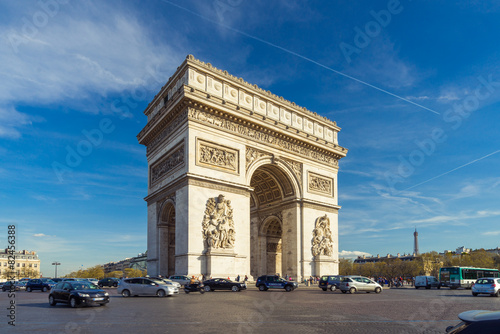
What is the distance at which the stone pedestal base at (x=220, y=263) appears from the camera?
29.6 metres

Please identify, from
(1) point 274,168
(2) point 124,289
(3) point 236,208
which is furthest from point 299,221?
(2) point 124,289

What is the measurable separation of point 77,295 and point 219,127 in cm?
1867

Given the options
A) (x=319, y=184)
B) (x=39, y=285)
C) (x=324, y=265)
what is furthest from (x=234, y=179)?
(x=39, y=285)

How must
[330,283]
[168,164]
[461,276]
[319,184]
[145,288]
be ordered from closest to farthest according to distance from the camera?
[145,288], [330,283], [168,164], [319,184], [461,276]

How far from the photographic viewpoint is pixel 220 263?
30219 mm

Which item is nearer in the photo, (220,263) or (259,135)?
(220,263)

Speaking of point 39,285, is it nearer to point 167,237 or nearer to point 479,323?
point 167,237

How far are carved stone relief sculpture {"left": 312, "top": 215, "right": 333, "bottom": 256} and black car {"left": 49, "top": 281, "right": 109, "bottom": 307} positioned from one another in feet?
80.2

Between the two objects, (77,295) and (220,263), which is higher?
(77,295)

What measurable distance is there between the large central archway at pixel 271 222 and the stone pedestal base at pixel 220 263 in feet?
26.7

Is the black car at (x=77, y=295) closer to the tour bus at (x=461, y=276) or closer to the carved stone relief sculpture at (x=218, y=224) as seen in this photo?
the carved stone relief sculpture at (x=218, y=224)

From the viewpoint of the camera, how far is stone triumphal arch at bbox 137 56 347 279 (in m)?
30.5

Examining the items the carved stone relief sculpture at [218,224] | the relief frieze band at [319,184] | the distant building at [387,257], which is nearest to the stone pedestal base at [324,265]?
the relief frieze band at [319,184]

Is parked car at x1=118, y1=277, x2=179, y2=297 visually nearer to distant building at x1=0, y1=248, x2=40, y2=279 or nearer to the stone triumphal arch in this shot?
the stone triumphal arch
